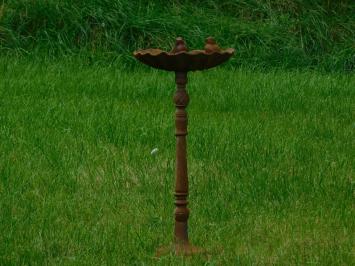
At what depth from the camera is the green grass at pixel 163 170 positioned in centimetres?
417

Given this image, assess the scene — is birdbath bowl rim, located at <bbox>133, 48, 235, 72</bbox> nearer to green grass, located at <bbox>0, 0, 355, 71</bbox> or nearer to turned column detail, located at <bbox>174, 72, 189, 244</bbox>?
turned column detail, located at <bbox>174, 72, 189, 244</bbox>

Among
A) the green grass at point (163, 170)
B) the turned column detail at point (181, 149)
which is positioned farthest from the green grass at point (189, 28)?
the turned column detail at point (181, 149)

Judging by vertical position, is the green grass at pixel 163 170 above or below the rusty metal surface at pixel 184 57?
below

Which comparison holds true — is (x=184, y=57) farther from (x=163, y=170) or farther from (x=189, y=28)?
A: (x=189, y=28)

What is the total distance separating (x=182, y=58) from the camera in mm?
3750

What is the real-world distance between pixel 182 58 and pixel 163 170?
1818 mm

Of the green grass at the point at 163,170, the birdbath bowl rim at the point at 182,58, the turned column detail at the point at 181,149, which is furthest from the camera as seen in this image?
the green grass at the point at 163,170

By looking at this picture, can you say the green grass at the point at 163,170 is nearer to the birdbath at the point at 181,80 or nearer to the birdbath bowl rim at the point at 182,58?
the birdbath at the point at 181,80

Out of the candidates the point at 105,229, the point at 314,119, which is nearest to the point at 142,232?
the point at 105,229

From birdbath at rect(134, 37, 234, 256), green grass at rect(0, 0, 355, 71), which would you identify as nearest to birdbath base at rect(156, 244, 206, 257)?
birdbath at rect(134, 37, 234, 256)

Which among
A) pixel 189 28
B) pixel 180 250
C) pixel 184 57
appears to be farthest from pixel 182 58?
pixel 189 28

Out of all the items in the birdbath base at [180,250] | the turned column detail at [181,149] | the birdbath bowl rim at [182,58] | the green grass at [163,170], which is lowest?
the green grass at [163,170]

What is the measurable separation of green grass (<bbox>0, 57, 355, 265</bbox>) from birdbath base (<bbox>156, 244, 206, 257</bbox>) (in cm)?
6

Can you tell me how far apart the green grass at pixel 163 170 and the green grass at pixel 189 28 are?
1155 mm
